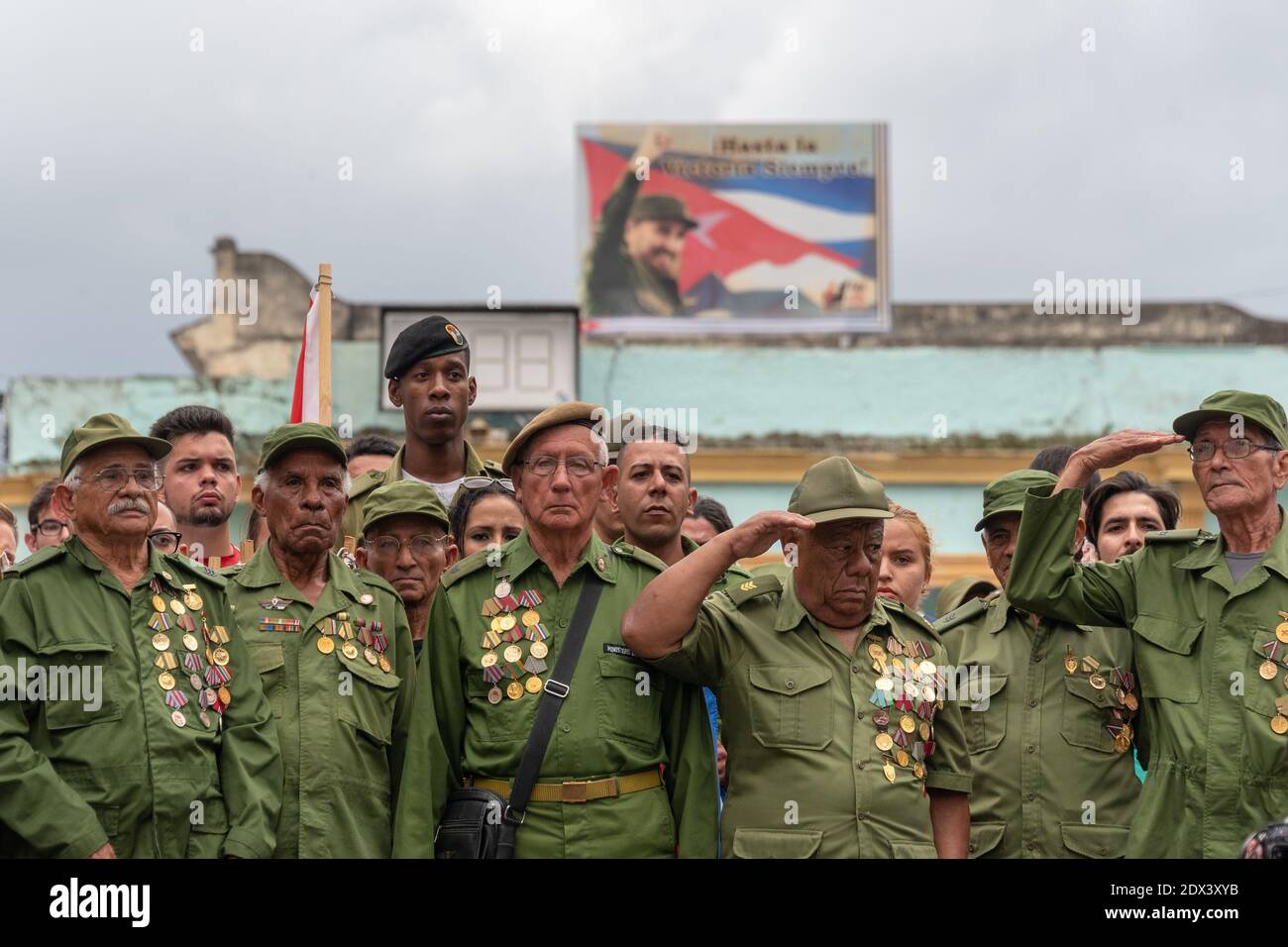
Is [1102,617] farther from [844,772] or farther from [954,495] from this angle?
[954,495]

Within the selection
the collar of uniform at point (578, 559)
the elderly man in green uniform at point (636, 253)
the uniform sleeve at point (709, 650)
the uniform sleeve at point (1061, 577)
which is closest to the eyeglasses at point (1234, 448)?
the uniform sleeve at point (1061, 577)

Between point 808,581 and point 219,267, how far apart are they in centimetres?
1994

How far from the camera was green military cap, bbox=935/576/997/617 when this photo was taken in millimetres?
7922

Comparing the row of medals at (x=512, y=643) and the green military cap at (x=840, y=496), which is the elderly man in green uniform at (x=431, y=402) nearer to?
the row of medals at (x=512, y=643)

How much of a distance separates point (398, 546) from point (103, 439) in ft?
4.60

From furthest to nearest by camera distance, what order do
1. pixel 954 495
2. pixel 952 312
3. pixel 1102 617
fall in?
1. pixel 952 312
2. pixel 954 495
3. pixel 1102 617

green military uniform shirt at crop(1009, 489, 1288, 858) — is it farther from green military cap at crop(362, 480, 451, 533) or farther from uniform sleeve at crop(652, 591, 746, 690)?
green military cap at crop(362, 480, 451, 533)

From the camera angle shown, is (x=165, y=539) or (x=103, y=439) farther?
(x=165, y=539)

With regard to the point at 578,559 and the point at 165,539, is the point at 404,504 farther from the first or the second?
the point at 165,539

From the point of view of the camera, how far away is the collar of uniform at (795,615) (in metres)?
5.53

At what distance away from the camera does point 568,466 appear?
18.2 ft

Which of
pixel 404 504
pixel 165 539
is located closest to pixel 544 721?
pixel 404 504
